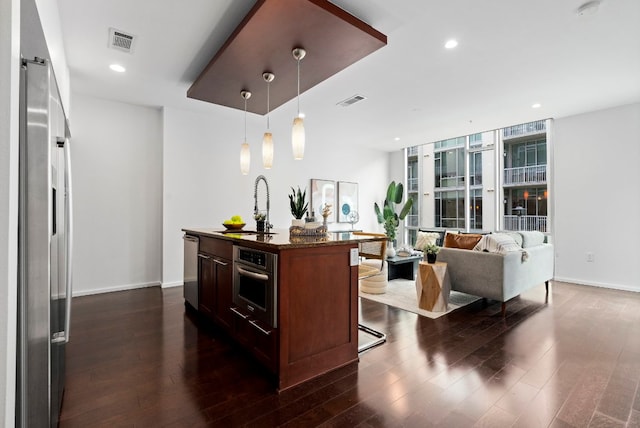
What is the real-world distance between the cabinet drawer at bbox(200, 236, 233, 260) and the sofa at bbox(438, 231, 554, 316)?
269cm

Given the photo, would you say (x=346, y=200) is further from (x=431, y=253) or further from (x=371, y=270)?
(x=371, y=270)

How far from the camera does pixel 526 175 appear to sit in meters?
5.81

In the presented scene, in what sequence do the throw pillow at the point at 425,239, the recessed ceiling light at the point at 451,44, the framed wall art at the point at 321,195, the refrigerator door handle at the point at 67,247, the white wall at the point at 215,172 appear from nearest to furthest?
1. the refrigerator door handle at the point at 67,247
2. the recessed ceiling light at the point at 451,44
3. the white wall at the point at 215,172
4. the throw pillow at the point at 425,239
5. the framed wall art at the point at 321,195

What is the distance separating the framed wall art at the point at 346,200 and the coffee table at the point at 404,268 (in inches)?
87.6

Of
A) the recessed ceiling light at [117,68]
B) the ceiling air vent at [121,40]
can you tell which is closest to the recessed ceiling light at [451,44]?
the ceiling air vent at [121,40]

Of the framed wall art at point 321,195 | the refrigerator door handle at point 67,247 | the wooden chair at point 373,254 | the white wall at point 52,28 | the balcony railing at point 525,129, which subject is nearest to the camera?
the refrigerator door handle at point 67,247

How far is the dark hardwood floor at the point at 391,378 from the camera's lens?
5.69ft

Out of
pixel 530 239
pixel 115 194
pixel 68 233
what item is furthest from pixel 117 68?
pixel 530 239

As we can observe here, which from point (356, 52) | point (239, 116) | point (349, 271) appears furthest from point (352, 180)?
point (349, 271)

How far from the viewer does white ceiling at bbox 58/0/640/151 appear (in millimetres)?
2408

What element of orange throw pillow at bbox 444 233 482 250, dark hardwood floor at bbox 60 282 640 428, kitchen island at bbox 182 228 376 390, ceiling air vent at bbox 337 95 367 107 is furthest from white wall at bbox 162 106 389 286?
orange throw pillow at bbox 444 233 482 250

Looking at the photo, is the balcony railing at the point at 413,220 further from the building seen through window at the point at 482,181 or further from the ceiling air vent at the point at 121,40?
the ceiling air vent at the point at 121,40

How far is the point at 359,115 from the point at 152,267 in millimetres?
4081

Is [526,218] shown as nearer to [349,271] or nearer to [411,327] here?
[411,327]
